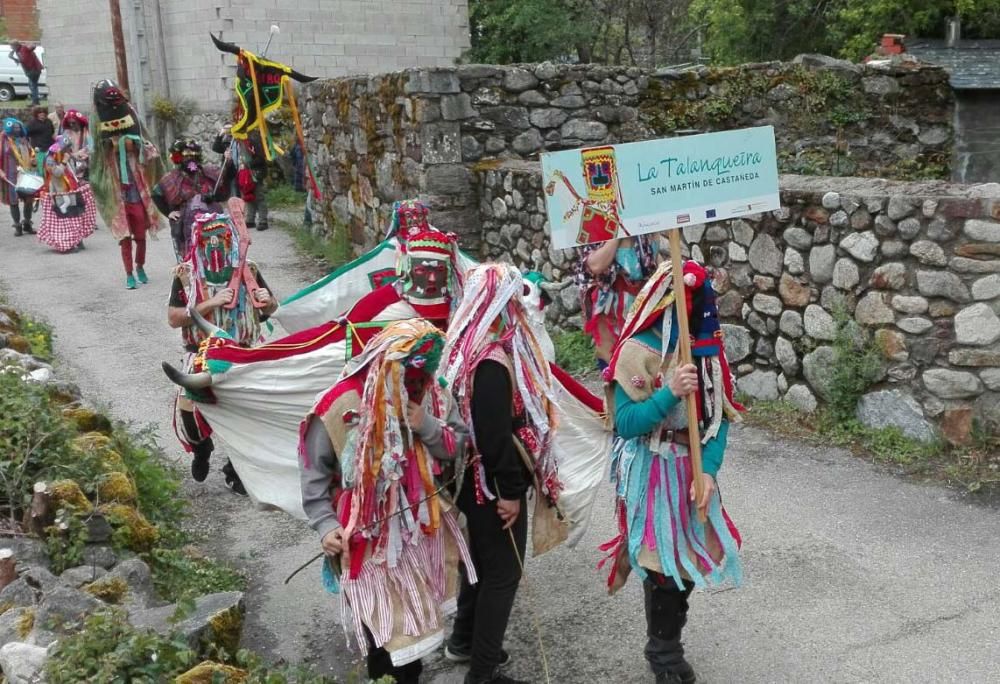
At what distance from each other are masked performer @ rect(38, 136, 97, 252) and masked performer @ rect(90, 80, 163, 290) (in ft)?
10.5

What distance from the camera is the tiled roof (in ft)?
34.7

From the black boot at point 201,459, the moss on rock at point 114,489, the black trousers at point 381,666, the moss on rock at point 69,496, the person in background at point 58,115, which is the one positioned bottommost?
the black trousers at point 381,666

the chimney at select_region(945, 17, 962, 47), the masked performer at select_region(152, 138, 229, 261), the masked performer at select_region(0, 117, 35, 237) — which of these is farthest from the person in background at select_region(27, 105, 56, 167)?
the chimney at select_region(945, 17, 962, 47)

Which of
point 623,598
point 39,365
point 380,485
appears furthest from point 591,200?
point 39,365

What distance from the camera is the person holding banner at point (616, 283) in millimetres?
5797

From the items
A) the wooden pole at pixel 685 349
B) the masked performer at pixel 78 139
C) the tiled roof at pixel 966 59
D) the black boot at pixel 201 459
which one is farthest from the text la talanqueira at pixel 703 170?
the masked performer at pixel 78 139

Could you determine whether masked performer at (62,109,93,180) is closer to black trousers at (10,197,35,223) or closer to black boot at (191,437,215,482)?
black trousers at (10,197,35,223)

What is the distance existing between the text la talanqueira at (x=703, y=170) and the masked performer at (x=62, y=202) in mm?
11846

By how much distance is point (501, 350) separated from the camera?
3.58m

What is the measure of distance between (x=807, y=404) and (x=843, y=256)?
96 cm

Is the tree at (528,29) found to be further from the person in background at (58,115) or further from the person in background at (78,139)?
the person in background at (78,139)

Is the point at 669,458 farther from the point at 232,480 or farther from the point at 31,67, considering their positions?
the point at 31,67

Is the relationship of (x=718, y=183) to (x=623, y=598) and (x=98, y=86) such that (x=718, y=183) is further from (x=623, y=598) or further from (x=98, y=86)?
(x=98, y=86)

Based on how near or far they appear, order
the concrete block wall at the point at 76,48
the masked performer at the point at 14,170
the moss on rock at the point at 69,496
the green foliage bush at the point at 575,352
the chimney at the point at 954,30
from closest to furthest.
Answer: the moss on rock at the point at 69,496, the green foliage bush at the point at 575,352, the chimney at the point at 954,30, the masked performer at the point at 14,170, the concrete block wall at the point at 76,48
